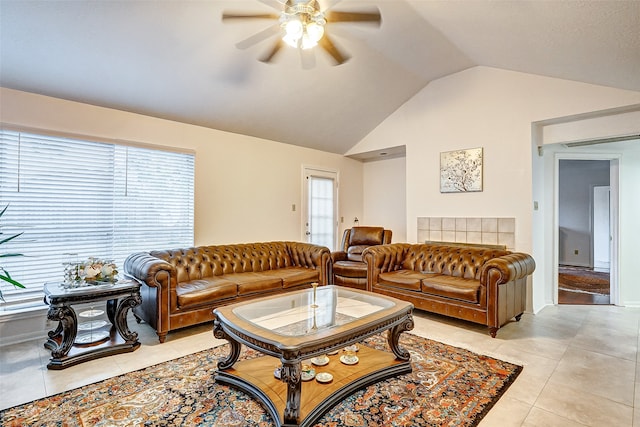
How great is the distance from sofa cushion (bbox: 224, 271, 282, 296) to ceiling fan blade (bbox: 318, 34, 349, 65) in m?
2.72

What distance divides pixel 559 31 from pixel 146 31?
3622mm

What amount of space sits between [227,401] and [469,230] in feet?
12.7

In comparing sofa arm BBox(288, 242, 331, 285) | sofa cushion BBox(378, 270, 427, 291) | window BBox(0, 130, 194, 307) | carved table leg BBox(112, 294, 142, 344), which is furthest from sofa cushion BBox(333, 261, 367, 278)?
carved table leg BBox(112, 294, 142, 344)

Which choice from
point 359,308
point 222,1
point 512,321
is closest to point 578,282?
point 512,321

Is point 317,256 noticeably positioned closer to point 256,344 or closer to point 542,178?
point 256,344

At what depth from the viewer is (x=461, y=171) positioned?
466 cm

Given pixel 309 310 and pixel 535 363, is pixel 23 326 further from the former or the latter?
pixel 535 363

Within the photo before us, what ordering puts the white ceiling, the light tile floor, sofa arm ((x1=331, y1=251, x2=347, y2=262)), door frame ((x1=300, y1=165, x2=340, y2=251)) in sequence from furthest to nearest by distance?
door frame ((x1=300, y1=165, x2=340, y2=251)) < sofa arm ((x1=331, y1=251, x2=347, y2=262)) < the white ceiling < the light tile floor

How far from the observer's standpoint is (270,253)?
15.6 feet

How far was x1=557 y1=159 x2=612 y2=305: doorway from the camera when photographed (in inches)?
287

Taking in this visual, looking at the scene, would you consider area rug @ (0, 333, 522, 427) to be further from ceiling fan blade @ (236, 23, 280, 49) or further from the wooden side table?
ceiling fan blade @ (236, 23, 280, 49)

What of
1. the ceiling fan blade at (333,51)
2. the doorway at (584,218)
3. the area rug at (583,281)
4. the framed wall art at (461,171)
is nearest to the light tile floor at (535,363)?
the area rug at (583,281)

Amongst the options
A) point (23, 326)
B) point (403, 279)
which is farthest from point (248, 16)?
point (23, 326)

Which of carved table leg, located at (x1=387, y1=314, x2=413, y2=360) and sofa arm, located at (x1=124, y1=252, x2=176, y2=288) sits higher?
sofa arm, located at (x1=124, y1=252, x2=176, y2=288)
